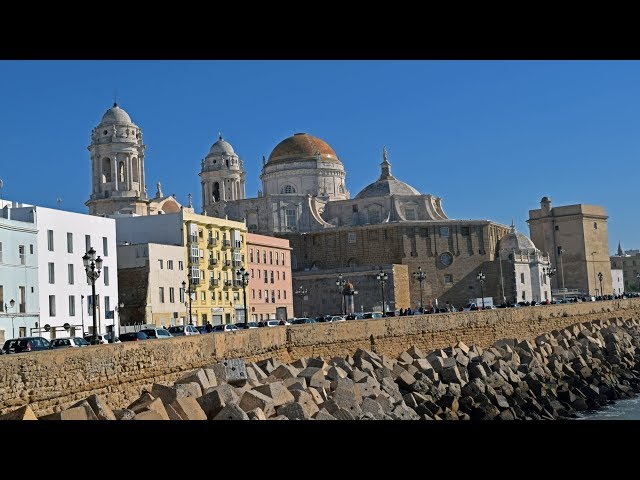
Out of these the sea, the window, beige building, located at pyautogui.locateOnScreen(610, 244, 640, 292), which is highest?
the window

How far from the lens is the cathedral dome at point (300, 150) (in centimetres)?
7956

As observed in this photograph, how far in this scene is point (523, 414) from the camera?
22.5 m

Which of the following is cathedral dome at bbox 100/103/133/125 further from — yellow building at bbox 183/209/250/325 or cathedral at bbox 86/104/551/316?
yellow building at bbox 183/209/250/325

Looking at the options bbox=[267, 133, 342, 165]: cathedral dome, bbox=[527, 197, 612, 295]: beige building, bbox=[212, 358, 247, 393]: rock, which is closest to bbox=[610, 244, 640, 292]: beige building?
bbox=[527, 197, 612, 295]: beige building

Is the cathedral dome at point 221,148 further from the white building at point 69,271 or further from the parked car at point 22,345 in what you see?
the parked car at point 22,345

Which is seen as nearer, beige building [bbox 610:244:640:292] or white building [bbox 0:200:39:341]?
white building [bbox 0:200:39:341]

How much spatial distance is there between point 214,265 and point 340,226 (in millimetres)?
27472

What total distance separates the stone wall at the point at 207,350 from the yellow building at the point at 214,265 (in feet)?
50.9

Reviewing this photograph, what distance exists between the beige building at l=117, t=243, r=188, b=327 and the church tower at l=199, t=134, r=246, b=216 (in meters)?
35.5

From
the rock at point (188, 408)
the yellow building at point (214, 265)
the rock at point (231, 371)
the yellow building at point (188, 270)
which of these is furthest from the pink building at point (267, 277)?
the rock at point (188, 408)

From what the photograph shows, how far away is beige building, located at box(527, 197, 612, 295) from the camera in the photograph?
89.0m

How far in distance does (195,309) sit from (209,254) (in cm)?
345
